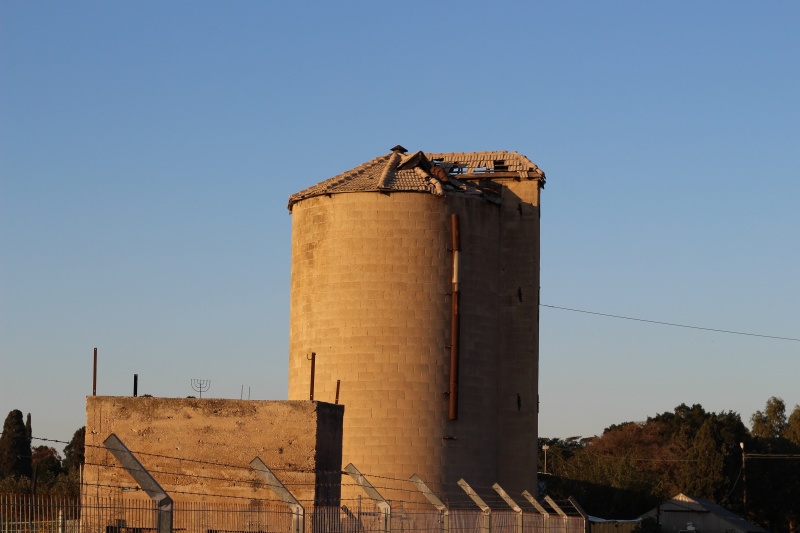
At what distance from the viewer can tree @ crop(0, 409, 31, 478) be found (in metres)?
84.4

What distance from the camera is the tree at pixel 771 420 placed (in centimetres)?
12256

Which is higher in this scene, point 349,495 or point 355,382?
point 355,382

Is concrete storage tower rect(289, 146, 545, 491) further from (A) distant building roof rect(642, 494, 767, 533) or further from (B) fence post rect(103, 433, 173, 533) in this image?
(B) fence post rect(103, 433, 173, 533)

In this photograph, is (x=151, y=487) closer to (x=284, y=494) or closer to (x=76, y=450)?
(x=284, y=494)

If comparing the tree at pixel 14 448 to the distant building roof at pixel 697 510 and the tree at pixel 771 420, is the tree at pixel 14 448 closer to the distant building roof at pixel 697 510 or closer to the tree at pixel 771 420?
the distant building roof at pixel 697 510

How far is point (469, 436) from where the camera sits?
42625mm

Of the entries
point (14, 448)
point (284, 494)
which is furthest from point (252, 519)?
point (14, 448)

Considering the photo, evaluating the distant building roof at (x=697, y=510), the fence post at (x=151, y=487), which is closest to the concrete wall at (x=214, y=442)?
the fence post at (x=151, y=487)

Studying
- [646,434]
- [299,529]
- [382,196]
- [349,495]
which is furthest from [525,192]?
[646,434]

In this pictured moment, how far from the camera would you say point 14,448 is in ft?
282

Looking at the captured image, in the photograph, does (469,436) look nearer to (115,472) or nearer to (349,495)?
(349,495)

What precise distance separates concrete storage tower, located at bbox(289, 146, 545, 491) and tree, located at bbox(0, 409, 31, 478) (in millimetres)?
46234

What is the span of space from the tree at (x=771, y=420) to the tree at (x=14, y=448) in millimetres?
70703

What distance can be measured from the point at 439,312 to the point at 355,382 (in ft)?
12.3
